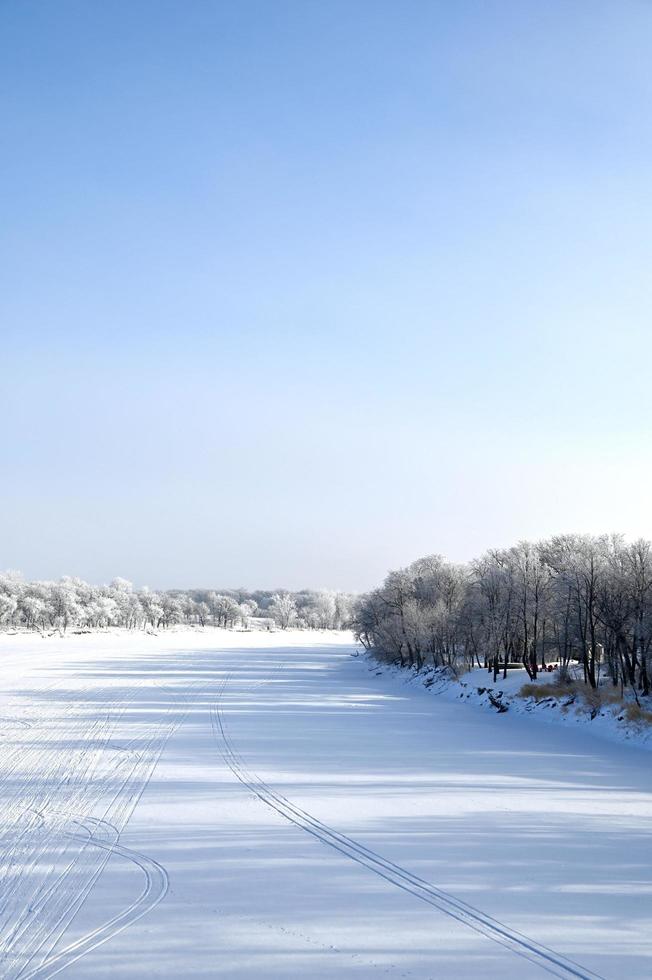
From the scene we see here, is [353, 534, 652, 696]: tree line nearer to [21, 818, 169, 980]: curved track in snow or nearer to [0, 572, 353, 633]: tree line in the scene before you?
[21, 818, 169, 980]: curved track in snow

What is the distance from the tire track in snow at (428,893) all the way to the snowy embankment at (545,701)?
14.8 metres

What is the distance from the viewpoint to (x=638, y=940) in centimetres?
864

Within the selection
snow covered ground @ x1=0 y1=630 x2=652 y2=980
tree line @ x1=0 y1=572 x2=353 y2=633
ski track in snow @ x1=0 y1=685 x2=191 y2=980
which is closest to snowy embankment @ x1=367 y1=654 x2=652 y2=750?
snow covered ground @ x1=0 y1=630 x2=652 y2=980

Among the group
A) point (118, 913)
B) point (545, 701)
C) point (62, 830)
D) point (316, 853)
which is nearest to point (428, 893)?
point (316, 853)

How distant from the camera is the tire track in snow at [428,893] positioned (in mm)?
8031

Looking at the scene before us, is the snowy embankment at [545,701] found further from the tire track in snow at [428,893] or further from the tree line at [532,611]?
the tire track in snow at [428,893]

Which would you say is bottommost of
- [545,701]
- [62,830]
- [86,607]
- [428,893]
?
[86,607]

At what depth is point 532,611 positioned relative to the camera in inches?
1969

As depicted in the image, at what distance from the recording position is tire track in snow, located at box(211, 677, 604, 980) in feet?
26.3

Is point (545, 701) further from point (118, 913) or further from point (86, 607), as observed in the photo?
point (86, 607)

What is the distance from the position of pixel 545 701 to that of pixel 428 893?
1028 inches

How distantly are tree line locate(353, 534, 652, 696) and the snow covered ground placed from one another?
14004mm

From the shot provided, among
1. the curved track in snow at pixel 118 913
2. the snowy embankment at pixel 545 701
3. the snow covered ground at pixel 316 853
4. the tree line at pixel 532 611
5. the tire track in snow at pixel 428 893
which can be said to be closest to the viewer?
the curved track in snow at pixel 118 913

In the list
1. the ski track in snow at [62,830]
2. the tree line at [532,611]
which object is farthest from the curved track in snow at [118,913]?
the tree line at [532,611]
